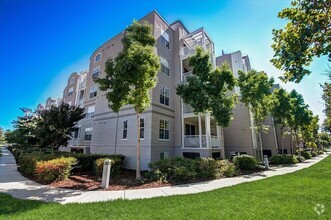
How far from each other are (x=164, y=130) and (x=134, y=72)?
726 cm

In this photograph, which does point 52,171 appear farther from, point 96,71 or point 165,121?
point 96,71

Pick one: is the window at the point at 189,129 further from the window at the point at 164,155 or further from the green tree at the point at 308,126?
the green tree at the point at 308,126

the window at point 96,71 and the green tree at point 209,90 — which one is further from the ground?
the window at point 96,71

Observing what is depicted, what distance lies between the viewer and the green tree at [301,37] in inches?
204

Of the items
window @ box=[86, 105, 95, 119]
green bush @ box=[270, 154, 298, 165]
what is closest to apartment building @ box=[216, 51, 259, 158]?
green bush @ box=[270, 154, 298, 165]

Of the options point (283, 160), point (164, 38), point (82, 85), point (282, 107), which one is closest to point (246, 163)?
point (283, 160)

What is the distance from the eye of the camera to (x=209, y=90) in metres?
13.0

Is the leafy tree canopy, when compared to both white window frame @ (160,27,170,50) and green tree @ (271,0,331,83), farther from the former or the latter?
green tree @ (271,0,331,83)

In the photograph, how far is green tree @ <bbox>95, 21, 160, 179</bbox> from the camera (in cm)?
982

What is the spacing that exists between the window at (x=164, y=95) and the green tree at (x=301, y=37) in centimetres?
1078

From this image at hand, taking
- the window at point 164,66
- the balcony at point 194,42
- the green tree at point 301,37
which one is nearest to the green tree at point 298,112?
the balcony at point 194,42

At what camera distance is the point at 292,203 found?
546cm

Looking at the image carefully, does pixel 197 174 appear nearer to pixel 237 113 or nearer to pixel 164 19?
pixel 237 113

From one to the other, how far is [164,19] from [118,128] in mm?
12123
